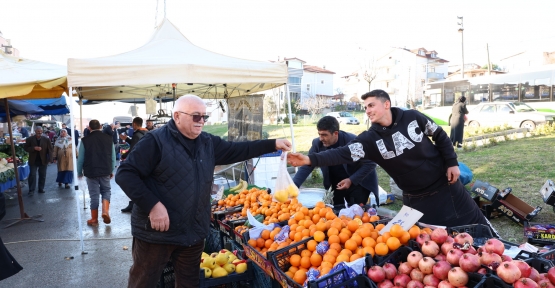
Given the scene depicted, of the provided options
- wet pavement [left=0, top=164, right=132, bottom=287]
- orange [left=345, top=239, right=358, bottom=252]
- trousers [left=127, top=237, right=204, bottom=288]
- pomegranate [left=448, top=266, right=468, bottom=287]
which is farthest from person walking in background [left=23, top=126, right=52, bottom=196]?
pomegranate [left=448, top=266, right=468, bottom=287]

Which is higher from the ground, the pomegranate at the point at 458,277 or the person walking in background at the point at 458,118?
the person walking in background at the point at 458,118

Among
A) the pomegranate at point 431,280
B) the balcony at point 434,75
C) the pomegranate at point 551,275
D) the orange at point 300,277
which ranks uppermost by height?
the balcony at point 434,75

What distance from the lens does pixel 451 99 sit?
2225 cm

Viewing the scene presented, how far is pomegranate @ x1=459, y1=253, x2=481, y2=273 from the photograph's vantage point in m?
1.99

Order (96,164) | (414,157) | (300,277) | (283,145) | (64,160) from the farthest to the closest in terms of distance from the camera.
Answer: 1. (64,160)
2. (96,164)
3. (283,145)
4. (414,157)
5. (300,277)

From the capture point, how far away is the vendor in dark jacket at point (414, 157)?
3.15m

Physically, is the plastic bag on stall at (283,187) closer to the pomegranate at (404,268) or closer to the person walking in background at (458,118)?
the pomegranate at (404,268)

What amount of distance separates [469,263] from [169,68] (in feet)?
15.1

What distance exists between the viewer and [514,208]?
5469mm

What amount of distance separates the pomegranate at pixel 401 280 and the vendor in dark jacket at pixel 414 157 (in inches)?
48.2

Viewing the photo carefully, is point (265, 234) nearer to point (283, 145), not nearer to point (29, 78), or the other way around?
point (283, 145)

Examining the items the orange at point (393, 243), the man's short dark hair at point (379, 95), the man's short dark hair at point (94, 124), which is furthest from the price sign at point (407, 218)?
the man's short dark hair at point (94, 124)

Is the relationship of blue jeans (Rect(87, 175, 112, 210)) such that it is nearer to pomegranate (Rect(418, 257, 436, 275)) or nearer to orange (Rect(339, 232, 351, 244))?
orange (Rect(339, 232, 351, 244))

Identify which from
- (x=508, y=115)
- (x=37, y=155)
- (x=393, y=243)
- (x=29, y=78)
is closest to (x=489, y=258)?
(x=393, y=243)
